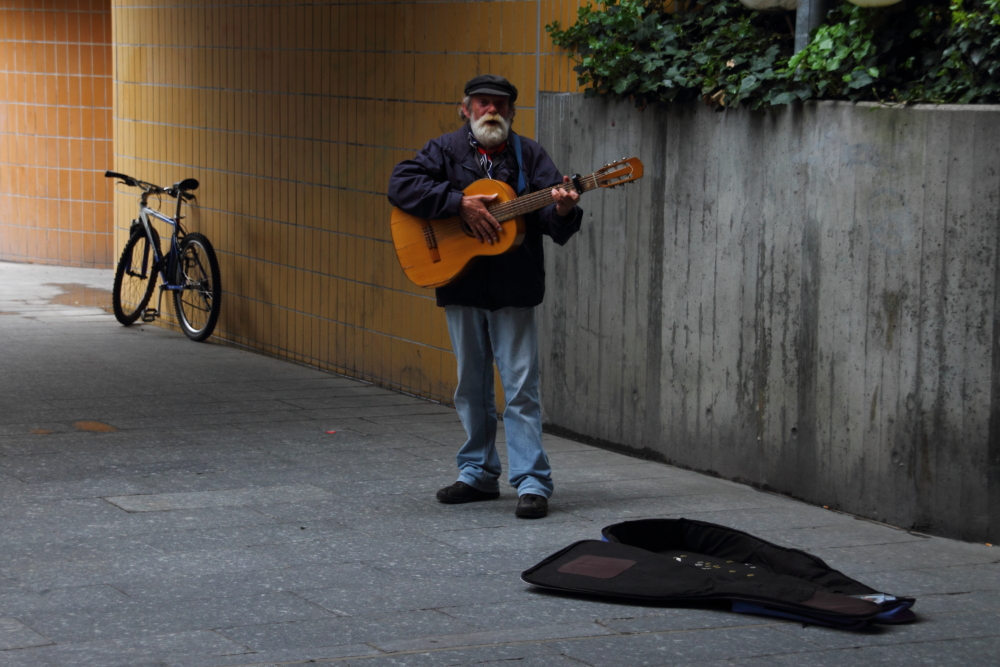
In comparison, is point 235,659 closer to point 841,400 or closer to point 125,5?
point 841,400

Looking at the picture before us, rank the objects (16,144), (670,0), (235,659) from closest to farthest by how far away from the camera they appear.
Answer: (235,659) < (670,0) < (16,144)

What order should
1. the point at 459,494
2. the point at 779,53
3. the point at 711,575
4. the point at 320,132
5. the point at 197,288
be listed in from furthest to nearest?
the point at 197,288
the point at 320,132
the point at 779,53
the point at 459,494
the point at 711,575

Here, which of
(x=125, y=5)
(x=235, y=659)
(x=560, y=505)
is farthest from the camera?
(x=125, y=5)

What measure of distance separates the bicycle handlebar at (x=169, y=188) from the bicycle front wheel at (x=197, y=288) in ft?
1.22

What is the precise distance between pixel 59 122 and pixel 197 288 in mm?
5699

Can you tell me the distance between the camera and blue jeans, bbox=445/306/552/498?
6.01m

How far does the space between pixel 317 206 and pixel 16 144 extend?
7423mm

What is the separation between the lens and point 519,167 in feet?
19.8

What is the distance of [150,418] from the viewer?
7938 millimetres

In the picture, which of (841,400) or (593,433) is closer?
(841,400)

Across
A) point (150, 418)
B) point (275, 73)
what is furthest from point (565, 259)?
point (275, 73)

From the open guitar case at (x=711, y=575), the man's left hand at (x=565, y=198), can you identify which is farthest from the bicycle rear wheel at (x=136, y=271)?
the open guitar case at (x=711, y=575)

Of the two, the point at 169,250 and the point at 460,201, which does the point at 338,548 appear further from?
Answer: the point at 169,250

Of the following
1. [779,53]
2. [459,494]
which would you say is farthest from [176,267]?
[779,53]
